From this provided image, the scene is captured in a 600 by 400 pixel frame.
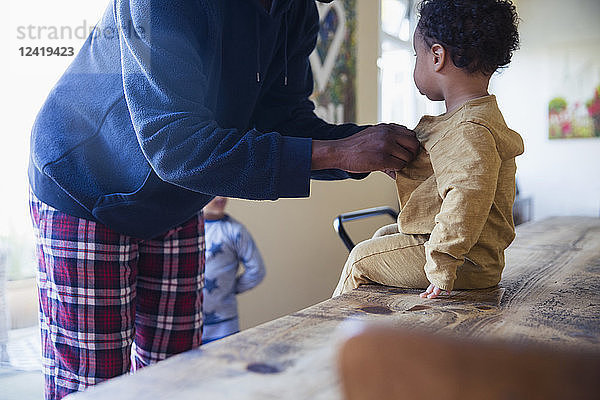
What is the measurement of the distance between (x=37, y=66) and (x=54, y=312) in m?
1.14

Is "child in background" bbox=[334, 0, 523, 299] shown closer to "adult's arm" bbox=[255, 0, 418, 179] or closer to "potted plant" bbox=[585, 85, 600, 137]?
"adult's arm" bbox=[255, 0, 418, 179]

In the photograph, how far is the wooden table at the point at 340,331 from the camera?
554 millimetres

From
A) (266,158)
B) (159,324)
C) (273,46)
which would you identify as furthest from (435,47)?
(159,324)

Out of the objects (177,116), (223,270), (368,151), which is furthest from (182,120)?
(223,270)

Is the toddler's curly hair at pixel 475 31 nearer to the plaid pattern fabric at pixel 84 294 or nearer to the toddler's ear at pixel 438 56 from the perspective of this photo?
the toddler's ear at pixel 438 56

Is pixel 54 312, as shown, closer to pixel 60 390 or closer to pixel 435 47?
pixel 60 390

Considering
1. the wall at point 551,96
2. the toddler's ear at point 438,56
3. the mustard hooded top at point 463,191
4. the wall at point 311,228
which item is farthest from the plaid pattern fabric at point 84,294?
the wall at point 551,96

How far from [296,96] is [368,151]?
1.51 feet

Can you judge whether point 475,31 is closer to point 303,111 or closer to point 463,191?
point 463,191

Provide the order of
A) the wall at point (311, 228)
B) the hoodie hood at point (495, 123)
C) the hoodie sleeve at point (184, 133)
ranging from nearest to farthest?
the hoodie sleeve at point (184, 133)
the hoodie hood at point (495, 123)
the wall at point (311, 228)

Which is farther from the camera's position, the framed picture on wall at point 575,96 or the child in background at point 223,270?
the framed picture on wall at point 575,96

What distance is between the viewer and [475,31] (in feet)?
3.53

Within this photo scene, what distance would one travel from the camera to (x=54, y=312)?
1.16 meters

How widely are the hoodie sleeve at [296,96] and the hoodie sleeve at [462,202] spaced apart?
0.39 metres
